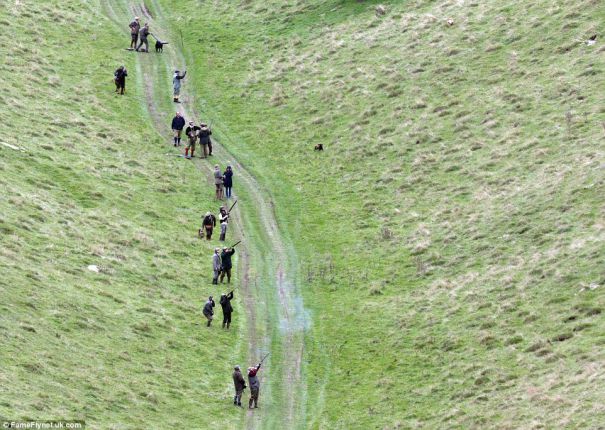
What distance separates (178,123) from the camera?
7019 cm

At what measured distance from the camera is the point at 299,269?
58031mm

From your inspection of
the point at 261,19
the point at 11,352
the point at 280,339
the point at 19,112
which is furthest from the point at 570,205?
the point at 261,19

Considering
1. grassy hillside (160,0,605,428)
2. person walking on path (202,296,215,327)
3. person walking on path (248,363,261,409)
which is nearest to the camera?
person walking on path (248,363,261,409)

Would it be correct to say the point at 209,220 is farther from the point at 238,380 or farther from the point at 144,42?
the point at 144,42

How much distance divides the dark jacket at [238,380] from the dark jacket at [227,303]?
6.17m

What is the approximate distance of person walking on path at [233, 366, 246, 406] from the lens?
4384 cm

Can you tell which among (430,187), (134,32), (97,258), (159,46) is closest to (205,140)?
(430,187)

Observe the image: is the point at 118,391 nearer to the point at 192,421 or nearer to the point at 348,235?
the point at 192,421

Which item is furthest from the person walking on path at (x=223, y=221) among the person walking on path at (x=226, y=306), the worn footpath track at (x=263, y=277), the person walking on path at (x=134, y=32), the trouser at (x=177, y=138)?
the person walking on path at (x=134, y=32)

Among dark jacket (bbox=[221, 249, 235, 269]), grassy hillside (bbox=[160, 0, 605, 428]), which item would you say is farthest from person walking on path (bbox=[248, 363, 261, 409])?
dark jacket (bbox=[221, 249, 235, 269])

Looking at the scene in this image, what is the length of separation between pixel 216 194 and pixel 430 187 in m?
12.3

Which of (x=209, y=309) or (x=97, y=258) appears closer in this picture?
(x=209, y=309)

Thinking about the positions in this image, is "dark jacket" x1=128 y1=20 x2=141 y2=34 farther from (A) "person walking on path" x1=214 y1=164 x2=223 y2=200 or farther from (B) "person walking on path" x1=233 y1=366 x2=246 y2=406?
(B) "person walking on path" x1=233 y1=366 x2=246 y2=406

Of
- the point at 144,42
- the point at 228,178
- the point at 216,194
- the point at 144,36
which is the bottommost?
the point at 216,194
